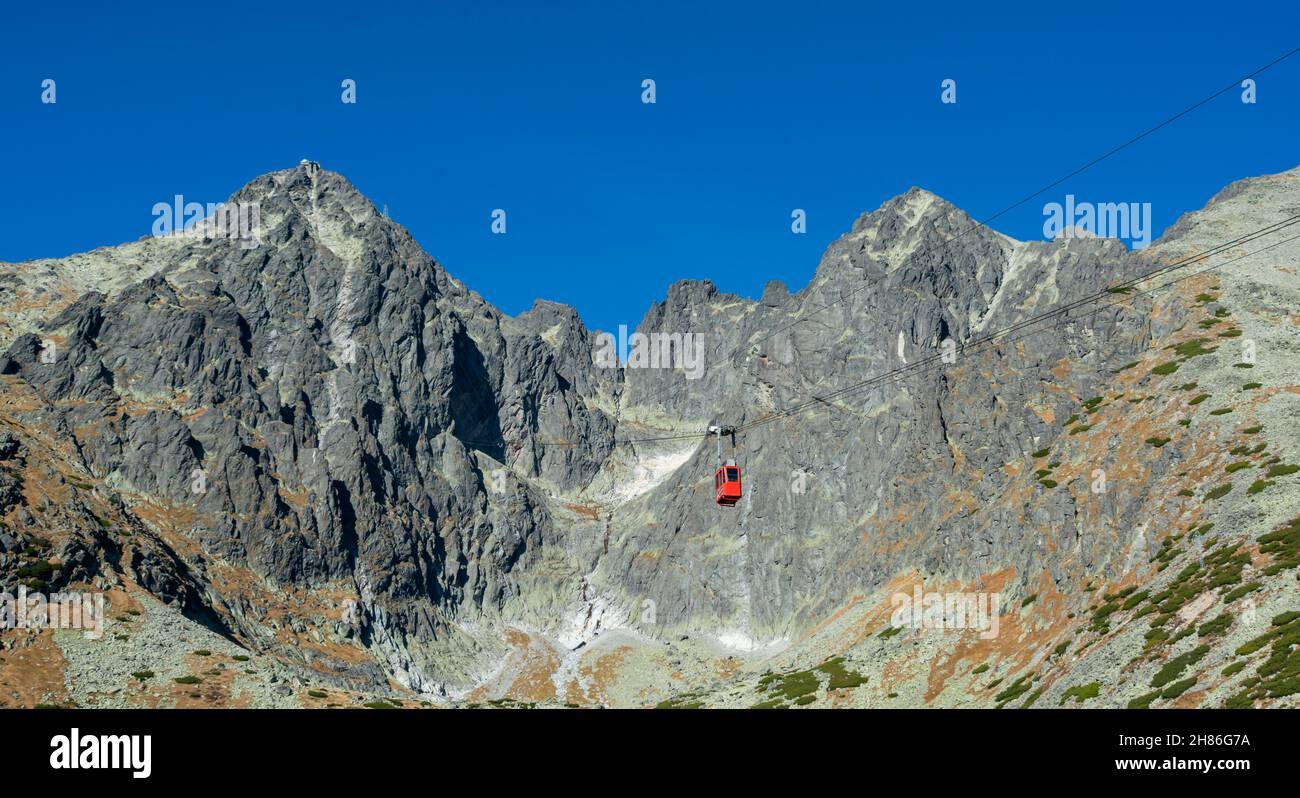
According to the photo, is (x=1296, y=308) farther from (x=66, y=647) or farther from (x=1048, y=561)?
(x=66, y=647)

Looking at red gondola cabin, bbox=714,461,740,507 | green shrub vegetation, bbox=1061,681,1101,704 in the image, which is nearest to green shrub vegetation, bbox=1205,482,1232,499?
green shrub vegetation, bbox=1061,681,1101,704

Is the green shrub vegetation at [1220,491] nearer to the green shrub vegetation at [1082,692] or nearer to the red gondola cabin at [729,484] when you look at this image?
the green shrub vegetation at [1082,692]

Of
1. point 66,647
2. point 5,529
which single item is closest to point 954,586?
point 66,647

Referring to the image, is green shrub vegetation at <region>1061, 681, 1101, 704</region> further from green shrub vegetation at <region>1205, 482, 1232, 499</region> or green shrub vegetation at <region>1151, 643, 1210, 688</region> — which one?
green shrub vegetation at <region>1205, 482, 1232, 499</region>

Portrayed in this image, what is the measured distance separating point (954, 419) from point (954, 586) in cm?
4140

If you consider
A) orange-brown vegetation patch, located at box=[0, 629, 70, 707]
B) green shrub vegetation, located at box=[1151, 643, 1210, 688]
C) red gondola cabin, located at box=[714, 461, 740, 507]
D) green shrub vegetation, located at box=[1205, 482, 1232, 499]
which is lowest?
orange-brown vegetation patch, located at box=[0, 629, 70, 707]

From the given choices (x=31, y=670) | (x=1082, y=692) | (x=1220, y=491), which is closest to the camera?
(x=1082, y=692)

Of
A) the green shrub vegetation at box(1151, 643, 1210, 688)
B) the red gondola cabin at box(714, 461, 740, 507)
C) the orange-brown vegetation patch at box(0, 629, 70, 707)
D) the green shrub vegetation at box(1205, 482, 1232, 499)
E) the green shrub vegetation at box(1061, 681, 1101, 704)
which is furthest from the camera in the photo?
the orange-brown vegetation patch at box(0, 629, 70, 707)

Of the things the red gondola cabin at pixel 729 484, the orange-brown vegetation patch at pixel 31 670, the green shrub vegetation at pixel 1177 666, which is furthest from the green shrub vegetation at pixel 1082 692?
the orange-brown vegetation patch at pixel 31 670

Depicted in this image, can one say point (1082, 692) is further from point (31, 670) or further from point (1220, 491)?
point (31, 670)

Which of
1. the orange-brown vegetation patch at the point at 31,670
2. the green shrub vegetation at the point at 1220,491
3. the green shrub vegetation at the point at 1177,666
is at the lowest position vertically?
the orange-brown vegetation patch at the point at 31,670

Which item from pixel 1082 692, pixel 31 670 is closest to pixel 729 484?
pixel 1082 692

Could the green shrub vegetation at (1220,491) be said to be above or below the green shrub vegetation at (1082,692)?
above

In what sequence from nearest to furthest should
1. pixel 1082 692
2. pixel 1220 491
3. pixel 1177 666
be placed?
pixel 1177 666, pixel 1082 692, pixel 1220 491
